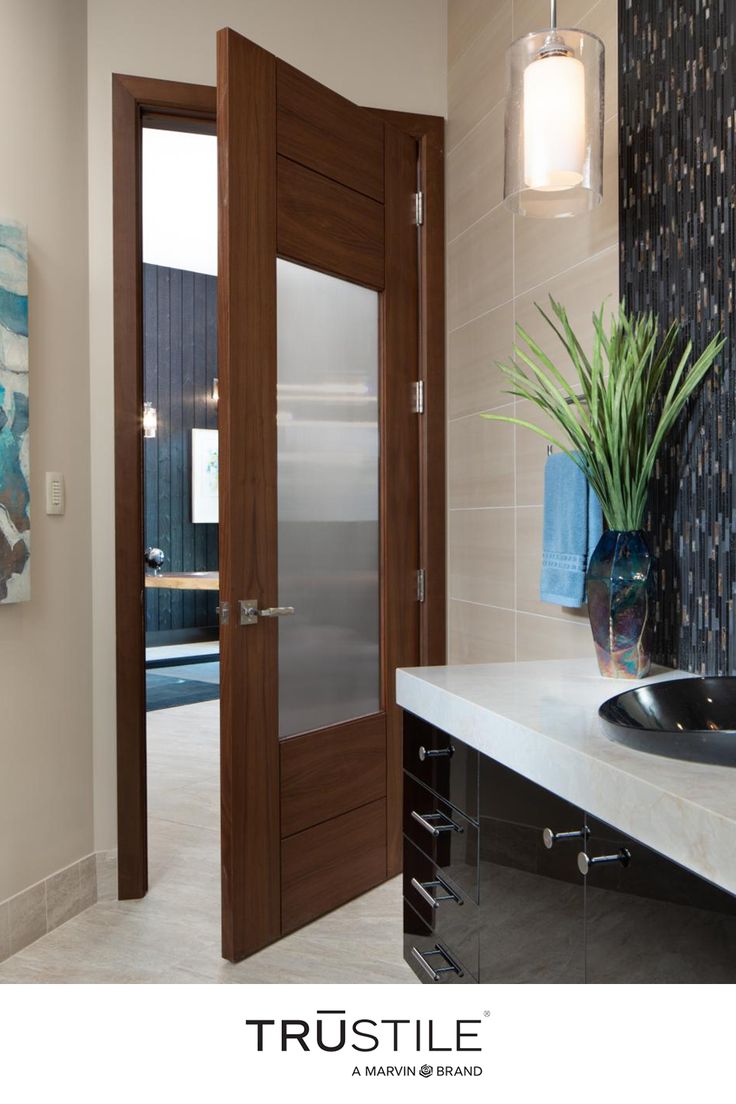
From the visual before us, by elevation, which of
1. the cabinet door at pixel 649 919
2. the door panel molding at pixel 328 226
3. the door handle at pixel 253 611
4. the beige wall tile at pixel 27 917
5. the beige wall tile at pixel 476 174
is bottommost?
the beige wall tile at pixel 27 917

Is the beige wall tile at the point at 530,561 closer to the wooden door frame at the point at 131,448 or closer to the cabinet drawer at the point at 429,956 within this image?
the wooden door frame at the point at 131,448

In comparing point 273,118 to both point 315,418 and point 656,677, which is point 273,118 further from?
point 656,677

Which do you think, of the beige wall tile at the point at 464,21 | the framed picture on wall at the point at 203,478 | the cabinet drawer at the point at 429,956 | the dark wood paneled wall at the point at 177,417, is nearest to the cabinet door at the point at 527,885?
the cabinet drawer at the point at 429,956

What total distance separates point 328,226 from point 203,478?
18.1 ft

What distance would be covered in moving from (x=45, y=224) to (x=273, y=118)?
691mm

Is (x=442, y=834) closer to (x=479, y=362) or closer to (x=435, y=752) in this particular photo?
(x=435, y=752)

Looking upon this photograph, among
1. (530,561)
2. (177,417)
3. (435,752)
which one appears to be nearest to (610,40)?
(530,561)

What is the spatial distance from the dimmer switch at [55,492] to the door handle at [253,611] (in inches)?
26.2

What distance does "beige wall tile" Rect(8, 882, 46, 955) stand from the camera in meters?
2.35

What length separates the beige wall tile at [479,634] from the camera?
2.52m

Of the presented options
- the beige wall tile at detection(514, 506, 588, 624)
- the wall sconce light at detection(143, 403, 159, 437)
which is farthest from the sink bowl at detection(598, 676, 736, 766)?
the wall sconce light at detection(143, 403, 159, 437)

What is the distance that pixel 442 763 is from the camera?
1678 mm

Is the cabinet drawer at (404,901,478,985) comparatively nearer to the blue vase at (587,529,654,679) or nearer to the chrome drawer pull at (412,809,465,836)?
the chrome drawer pull at (412,809,465,836)
